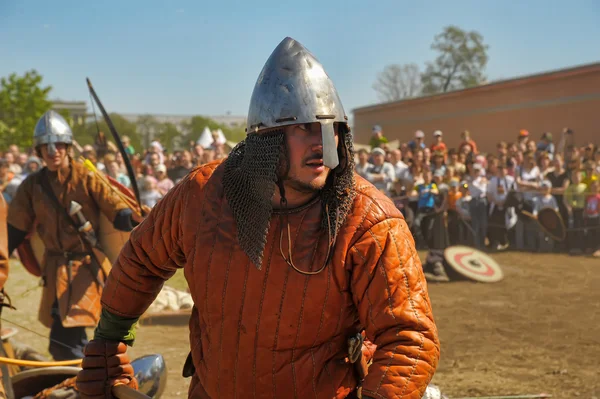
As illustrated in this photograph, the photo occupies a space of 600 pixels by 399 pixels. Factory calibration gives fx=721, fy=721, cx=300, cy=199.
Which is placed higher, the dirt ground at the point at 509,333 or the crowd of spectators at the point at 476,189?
the crowd of spectators at the point at 476,189

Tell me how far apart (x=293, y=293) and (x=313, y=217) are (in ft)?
0.82

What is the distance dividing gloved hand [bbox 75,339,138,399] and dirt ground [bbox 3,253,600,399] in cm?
245

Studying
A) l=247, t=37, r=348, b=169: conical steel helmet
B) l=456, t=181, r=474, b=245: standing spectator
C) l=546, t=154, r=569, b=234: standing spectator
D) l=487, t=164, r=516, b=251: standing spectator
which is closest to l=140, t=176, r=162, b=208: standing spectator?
l=456, t=181, r=474, b=245: standing spectator

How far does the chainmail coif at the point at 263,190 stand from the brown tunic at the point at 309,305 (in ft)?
0.10

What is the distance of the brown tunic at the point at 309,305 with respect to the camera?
203 centimetres

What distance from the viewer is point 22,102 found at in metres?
32.0

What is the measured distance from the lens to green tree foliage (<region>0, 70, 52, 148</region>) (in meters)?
31.4

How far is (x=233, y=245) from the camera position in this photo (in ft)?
7.51

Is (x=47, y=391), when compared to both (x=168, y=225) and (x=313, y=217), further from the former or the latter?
(x=313, y=217)

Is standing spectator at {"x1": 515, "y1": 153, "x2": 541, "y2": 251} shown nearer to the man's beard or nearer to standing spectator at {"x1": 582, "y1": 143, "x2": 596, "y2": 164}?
standing spectator at {"x1": 582, "y1": 143, "x2": 596, "y2": 164}

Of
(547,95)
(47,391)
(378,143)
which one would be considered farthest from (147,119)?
(47,391)

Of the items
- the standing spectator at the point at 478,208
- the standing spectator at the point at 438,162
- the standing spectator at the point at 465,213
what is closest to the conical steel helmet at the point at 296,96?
the standing spectator at the point at 465,213

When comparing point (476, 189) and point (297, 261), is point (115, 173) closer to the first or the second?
point (476, 189)

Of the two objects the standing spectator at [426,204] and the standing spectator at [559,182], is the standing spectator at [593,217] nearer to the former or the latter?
the standing spectator at [559,182]
